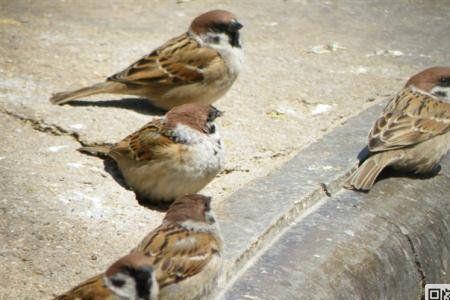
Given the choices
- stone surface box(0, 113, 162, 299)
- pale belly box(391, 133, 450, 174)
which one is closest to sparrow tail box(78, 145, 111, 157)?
stone surface box(0, 113, 162, 299)

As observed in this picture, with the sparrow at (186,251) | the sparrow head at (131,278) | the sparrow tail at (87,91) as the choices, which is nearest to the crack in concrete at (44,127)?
the sparrow tail at (87,91)

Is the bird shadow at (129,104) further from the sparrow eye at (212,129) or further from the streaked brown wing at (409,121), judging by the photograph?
the streaked brown wing at (409,121)

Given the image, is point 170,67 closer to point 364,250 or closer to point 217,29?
point 217,29

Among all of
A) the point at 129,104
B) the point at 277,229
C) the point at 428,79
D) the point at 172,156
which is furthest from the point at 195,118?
the point at 428,79

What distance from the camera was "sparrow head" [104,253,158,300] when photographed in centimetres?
368

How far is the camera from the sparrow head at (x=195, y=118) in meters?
5.27

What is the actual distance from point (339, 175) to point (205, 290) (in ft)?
4.73

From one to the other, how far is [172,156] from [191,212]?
87 cm

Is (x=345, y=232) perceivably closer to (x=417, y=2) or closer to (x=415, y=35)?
(x=415, y=35)

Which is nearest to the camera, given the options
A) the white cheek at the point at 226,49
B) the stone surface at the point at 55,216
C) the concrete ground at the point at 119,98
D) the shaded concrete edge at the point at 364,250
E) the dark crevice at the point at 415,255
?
the stone surface at the point at 55,216

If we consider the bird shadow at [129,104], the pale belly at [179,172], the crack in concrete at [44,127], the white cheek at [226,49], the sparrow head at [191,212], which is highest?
the sparrow head at [191,212]

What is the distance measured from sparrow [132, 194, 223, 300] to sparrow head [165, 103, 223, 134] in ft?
2.99

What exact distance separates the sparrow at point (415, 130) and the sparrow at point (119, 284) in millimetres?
1953

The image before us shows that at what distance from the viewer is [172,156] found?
5.17m
